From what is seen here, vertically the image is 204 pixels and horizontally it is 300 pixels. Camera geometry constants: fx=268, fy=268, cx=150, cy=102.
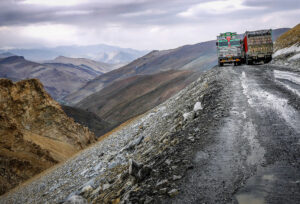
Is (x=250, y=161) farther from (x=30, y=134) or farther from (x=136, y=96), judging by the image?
(x=136, y=96)

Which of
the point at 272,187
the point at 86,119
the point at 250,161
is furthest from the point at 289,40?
the point at 86,119

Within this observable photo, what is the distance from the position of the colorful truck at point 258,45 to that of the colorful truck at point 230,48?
131 cm

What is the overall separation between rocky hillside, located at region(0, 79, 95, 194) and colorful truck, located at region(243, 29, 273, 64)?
23210 millimetres

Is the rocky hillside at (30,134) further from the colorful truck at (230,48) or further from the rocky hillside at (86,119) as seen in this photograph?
the rocky hillside at (86,119)

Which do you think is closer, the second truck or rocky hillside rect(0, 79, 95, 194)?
rocky hillside rect(0, 79, 95, 194)

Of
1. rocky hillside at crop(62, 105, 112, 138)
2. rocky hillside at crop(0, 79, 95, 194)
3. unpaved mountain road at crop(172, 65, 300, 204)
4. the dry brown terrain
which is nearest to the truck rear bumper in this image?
the dry brown terrain

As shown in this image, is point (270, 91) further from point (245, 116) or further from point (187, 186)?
point (187, 186)

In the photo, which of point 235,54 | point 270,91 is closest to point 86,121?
point 235,54

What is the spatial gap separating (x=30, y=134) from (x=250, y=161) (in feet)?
94.5

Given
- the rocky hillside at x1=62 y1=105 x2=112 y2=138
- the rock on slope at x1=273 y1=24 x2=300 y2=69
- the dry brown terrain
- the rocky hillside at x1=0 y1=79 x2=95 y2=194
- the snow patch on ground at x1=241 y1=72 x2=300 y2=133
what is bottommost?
the rocky hillside at x1=62 y1=105 x2=112 y2=138

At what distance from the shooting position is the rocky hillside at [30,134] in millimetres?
22044

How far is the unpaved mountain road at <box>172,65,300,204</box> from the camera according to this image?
4.09m

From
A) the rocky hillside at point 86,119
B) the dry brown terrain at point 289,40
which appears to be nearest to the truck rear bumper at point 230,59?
the dry brown terrain at point 289,40

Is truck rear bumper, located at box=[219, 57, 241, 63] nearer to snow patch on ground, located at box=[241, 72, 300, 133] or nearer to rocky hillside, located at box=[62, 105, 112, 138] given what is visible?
snow patch on ground, located at box=[241, 72, 300, 133]
